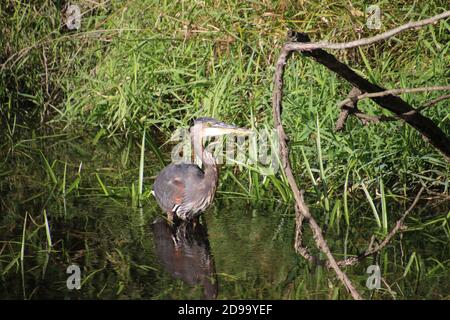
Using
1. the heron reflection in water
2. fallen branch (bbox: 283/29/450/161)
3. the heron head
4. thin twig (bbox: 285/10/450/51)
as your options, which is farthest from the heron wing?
thin twig (bbox: 285/10/450/51)

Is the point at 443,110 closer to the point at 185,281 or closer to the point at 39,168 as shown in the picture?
the point at 185,281

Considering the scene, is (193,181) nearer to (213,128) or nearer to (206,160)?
(206,160)

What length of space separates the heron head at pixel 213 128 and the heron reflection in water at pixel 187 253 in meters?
0.74

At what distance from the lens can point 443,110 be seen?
720cm

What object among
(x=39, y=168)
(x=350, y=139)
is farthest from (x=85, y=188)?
(x=350, y=139)

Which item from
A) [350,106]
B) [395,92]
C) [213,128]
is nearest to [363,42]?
[395,92]

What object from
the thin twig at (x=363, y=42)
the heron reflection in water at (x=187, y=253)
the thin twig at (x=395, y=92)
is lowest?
the heron reflection in water at (x=187, y=253)

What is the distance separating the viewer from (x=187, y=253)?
6.18m

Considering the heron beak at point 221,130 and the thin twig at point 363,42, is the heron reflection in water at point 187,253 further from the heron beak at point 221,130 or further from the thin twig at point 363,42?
the thin twig at point 363,42

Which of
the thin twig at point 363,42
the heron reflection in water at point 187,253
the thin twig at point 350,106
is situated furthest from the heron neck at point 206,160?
the thin twig at point 363,42

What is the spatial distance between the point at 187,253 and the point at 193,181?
897 millimetres

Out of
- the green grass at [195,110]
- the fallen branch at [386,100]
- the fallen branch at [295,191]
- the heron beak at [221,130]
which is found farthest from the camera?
the heron beak at [221,130]

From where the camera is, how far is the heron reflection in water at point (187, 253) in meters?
5.61

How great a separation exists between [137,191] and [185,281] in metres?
1.75
